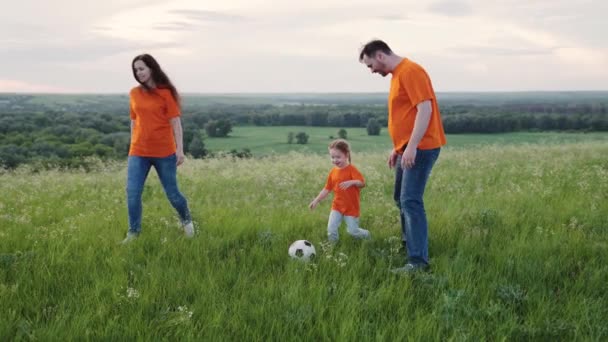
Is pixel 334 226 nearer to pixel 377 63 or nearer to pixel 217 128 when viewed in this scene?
pixel 377 63

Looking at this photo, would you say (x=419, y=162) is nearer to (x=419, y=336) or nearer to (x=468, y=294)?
(x=468, y=294)

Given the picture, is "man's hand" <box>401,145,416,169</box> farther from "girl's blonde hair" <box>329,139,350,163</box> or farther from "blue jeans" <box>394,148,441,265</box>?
"girl's blonde hair" <box>329,139,350,163</box>

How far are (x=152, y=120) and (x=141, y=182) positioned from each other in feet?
2.80

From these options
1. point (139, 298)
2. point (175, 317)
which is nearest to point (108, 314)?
point (139, 298)

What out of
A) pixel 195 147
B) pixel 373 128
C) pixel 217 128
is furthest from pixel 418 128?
pixel 217 128

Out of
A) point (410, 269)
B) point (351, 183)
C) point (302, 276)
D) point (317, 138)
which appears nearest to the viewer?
point (302, 276)

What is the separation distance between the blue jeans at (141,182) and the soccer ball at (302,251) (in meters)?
1.80

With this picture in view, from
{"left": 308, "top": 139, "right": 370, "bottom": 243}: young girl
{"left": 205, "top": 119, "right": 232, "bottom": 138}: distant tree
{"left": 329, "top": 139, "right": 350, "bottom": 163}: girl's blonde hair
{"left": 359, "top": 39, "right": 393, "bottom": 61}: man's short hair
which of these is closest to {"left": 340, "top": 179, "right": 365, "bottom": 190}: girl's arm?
{"left": 308, "top": 139, "right": 370, "bottom": 243}: young girl

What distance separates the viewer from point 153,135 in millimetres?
6234

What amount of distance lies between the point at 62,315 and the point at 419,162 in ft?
11.8

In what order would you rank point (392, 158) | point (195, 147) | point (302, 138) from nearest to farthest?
point (392, 158) < point (195, 147) < point (302, 138)

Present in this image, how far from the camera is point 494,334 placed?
149 inches

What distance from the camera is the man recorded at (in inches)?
187

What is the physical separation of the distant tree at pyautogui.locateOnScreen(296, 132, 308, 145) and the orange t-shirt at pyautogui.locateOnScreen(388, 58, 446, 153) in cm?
2943
